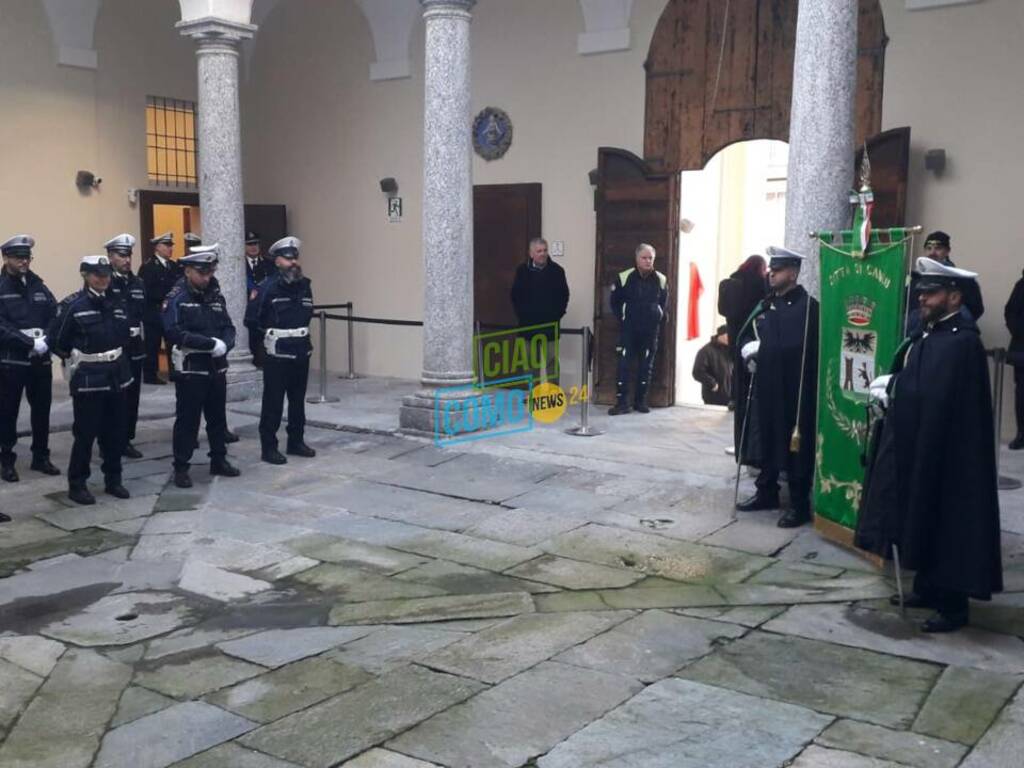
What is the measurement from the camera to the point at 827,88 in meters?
7.18

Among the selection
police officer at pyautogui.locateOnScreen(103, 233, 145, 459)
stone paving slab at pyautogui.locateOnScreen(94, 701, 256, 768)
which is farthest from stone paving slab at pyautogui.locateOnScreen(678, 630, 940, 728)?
police officer at pyautogui.locateOnScreen(103, 233, 145, 459)

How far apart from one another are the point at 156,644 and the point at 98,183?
928cm

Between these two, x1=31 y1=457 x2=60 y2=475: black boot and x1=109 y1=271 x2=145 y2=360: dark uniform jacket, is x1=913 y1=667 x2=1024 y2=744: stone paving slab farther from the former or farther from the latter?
x1=31 y1=457 x2=60 y2=475: black boot

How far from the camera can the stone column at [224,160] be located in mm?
10938

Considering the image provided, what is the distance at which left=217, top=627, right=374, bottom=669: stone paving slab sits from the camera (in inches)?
188

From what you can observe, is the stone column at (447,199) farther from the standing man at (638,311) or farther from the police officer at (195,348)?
the police officer at (195,348)

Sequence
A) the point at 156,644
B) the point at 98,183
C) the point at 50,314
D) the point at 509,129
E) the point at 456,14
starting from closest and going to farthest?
the point at 156,644
the point at 50,314
the point at 456,14
the point at 509,129
the point at 98,183

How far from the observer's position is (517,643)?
4.92m

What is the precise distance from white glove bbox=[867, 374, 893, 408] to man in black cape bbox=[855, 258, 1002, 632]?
0.17m

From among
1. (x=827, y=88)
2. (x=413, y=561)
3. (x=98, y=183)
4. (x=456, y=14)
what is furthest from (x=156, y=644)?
(x=98, y=183)

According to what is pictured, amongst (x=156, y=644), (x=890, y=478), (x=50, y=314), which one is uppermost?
(x=50, y=314)

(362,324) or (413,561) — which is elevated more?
(362,324)

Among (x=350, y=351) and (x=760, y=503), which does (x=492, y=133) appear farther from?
(x=760, y=503)

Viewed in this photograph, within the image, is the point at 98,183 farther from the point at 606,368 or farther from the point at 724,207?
the point at 724,207
